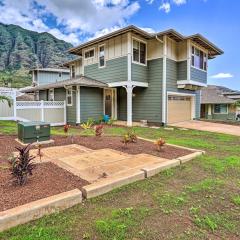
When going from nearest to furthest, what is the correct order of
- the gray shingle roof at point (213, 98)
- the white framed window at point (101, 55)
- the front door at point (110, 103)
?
the white framed window at point (101, 55)
the front door at point (110, 103)
the gray shingle roof at point (213, 98)

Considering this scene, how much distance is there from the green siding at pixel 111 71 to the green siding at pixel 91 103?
3.79 ft

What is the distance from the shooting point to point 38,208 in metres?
2.93

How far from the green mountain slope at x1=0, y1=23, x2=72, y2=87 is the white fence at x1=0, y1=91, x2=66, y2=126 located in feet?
170

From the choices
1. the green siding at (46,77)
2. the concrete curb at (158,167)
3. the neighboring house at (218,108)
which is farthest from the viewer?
the green siding at (46,77)

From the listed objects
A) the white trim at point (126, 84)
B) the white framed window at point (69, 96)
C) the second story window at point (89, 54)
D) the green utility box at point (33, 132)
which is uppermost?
the second story window at point (89, 54)

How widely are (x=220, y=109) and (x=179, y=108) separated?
19.4 metres

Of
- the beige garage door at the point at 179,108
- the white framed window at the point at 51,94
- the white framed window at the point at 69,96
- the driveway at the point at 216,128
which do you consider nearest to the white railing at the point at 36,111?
the white framed window at the point at 69,96

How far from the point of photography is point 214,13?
15477 mm

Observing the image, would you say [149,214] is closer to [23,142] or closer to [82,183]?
[82,183]

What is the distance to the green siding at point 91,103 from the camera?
48.1 feet

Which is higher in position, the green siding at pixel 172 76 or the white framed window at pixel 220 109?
the green siding at pixel 172 76

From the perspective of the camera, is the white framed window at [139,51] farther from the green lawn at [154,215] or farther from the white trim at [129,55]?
the green lawn at [154,215]

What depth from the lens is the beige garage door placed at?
15.6m

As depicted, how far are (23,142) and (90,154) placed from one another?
2.53 metres
